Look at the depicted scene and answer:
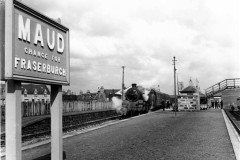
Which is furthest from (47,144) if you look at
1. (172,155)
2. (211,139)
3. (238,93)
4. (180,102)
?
(238,93)

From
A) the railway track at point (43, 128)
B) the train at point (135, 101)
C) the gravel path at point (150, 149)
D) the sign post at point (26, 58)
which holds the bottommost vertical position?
the railway track at point (43, 128)

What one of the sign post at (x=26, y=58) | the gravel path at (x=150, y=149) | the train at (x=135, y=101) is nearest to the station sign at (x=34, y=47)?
the sign post at (x=26, y=58)

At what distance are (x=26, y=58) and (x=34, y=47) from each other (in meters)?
0.23

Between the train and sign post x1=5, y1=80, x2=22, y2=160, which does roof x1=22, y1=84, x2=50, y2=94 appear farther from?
sign post x1=5, y1=80, x2=22, y2=160

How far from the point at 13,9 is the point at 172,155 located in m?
6.22

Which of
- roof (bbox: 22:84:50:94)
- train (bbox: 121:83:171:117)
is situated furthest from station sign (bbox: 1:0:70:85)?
roof (bbox: 22:84:50:94)

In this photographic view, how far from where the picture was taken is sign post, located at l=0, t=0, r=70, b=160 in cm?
319

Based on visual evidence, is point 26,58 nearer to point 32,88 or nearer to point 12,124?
point 12,124

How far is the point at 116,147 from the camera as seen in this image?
9.20m

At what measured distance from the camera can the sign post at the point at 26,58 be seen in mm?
3188

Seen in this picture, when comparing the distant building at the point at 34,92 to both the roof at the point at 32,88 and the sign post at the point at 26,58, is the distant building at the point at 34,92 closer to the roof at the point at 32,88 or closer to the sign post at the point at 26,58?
the roof at the point at 32,88

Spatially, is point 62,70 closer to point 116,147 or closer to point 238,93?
point 116,147

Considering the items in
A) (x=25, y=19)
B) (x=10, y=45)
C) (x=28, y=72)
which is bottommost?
(x=28, y=72)

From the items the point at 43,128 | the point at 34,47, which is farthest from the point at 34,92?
the point at 34,47
